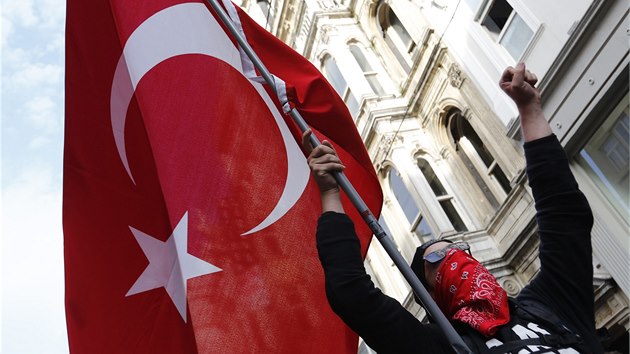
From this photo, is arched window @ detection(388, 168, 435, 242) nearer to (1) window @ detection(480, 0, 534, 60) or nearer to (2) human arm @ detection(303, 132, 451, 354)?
(1) window @ detection(480, 0, 534, 60)

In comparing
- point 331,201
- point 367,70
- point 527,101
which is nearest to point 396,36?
point 367,70

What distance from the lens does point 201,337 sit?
377 cm

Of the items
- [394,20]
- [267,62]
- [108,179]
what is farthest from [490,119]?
[108,179]

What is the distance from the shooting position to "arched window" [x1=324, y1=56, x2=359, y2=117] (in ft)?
57.1

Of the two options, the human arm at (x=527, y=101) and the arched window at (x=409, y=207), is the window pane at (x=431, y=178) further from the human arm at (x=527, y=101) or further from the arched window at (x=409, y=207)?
the human arm at (x=527, y=101)

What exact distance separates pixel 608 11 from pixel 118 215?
23.2 ft

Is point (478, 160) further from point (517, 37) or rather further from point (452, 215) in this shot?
point (517, 37)

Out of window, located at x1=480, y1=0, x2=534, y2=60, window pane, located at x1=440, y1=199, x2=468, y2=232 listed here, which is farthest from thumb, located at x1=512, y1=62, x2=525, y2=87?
window pane, located at x1=440, y1=199, x2=468, y2=232

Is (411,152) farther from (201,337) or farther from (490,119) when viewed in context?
(201,337)

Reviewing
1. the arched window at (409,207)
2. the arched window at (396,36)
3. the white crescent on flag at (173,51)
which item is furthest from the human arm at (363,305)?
the arched window at (396,36)

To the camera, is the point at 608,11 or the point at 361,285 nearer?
the point at 361,285

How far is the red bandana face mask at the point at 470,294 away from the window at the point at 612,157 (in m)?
6.63

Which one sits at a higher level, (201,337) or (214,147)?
(214,147)

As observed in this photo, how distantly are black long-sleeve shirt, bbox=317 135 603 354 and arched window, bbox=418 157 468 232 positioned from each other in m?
11.3
